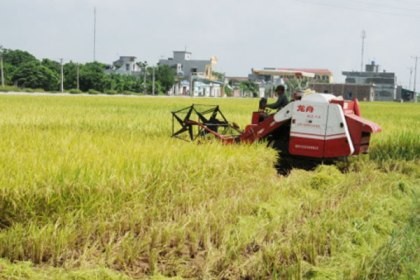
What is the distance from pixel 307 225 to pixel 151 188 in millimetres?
1527

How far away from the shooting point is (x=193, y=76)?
8850 cm

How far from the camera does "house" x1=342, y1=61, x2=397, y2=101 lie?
9706cm

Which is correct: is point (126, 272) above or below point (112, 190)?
below

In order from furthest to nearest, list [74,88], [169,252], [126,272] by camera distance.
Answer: [74,88], [169,252], [126,272]

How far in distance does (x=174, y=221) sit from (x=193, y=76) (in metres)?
84.2

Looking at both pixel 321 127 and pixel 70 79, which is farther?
pixel 70 79

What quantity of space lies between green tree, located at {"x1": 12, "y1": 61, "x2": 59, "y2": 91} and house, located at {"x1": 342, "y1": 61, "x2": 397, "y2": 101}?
177 ft

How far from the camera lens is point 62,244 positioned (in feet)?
13.6

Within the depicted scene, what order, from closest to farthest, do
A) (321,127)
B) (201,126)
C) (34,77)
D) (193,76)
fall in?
(321,127), (201,126), (34,77), (193,76)

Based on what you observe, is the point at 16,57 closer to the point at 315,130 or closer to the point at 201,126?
the point at 201,126

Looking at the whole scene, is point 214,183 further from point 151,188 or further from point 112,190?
point 112,190

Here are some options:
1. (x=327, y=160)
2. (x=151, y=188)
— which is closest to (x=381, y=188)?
(x=327, y=160)

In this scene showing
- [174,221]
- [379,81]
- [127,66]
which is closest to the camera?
[174,221]

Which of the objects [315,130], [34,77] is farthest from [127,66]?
[315,130]
